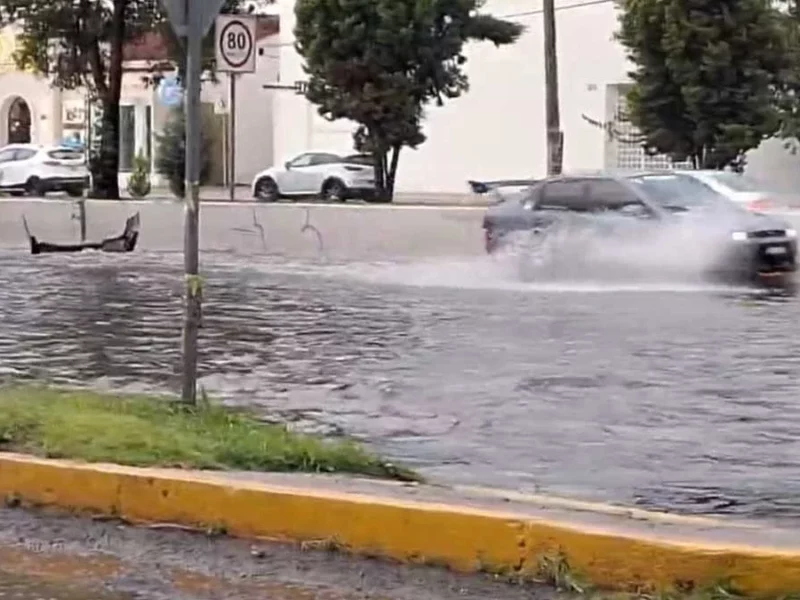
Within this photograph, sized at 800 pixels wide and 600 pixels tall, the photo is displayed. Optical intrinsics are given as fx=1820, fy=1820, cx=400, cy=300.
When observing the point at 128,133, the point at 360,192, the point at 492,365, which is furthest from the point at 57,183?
the point at 492,365

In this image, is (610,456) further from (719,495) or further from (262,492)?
(262,492)

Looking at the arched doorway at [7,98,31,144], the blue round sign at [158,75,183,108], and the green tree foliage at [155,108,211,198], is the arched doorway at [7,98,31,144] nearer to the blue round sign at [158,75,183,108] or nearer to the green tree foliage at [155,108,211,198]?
the green tree foliage at [155,108,211,198]

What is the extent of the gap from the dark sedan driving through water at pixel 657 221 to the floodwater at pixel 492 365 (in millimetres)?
582

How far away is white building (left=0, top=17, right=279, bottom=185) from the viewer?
186 feet

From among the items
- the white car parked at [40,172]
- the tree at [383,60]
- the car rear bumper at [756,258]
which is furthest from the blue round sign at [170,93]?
the car rear bumper at [756,258]

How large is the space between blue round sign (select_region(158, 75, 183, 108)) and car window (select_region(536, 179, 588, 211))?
2282 centimetres

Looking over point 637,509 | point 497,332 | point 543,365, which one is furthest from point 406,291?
point 637,509

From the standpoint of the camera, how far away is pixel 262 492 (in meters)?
7.73

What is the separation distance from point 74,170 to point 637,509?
43712 mm

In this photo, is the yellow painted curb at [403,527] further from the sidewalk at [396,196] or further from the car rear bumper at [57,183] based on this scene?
the car rear bumper at [57,183]

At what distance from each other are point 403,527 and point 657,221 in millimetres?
15482

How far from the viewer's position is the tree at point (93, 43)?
32.3 meters

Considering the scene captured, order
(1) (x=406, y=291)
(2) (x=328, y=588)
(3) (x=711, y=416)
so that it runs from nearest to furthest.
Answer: (2) (x=328, y=588) < (3) (x=711, y=416) < (1) (x=406, y=291)

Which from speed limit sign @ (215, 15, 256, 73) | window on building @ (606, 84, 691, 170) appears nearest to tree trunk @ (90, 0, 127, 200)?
speed limit sign @ (215, 15, 256, 73)
